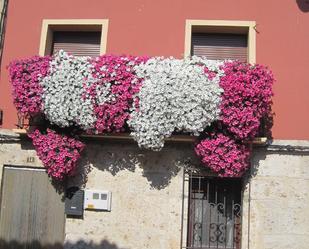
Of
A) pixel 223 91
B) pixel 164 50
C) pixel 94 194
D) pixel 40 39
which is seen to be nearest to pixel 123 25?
pixel 164 50

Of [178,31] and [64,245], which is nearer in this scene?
[64,245]

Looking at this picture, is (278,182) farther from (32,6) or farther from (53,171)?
(32,6)

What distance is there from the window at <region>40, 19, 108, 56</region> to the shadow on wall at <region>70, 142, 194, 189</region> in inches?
69.8

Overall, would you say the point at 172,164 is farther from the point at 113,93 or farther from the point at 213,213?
the point at 113,93

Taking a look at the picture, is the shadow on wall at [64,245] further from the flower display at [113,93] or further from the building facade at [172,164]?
→ the flower display at [113,93]

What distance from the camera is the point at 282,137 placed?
27.8 feet

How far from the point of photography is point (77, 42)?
945cm

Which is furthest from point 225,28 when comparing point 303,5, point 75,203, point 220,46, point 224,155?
point 75,203

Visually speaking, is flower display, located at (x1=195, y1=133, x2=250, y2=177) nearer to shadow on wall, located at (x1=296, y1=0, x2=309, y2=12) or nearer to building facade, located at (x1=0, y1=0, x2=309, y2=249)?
building facade, located at (x1=0, y1=0, x2=309, y2=249)

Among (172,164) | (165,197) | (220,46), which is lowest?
(165,197)

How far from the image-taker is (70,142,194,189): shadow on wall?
853 centimetres

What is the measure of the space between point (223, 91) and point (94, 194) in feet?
8.98

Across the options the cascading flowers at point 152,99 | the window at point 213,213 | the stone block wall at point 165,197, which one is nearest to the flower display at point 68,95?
the cascading flowers at point 152,99

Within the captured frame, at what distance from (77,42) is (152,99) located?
2374 mm
